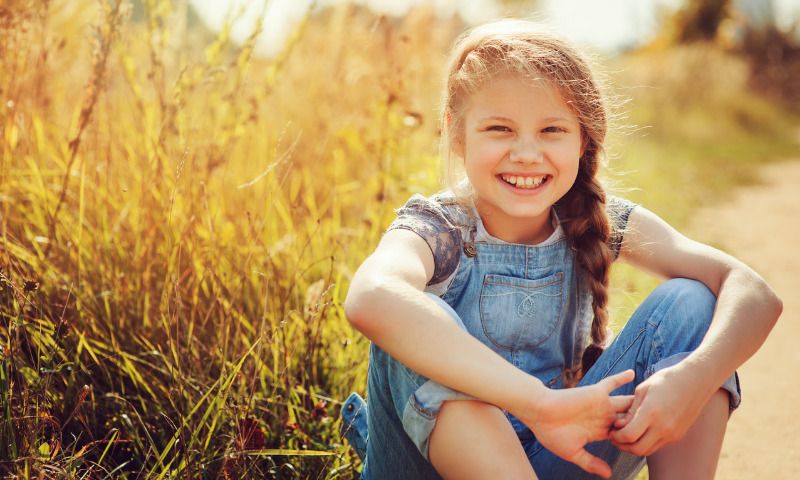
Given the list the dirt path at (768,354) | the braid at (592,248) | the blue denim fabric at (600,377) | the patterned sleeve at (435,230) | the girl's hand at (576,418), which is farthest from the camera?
the dirt path at (768,354)

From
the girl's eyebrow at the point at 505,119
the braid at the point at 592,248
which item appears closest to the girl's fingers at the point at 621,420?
the braid at the point at 592,248

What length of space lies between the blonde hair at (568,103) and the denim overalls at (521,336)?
60 millimetres

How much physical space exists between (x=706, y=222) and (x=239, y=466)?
4.65 metres

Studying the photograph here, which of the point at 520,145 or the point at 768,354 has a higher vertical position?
the point at 520,145

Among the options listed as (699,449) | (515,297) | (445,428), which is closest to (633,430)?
(699,449)

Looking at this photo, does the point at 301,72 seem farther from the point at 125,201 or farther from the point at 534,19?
the point at 534,19

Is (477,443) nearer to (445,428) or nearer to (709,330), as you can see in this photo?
(445,428)

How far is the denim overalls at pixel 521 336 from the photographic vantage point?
1.47 meters

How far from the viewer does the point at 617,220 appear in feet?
6.07

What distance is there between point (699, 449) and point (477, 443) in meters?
0.48

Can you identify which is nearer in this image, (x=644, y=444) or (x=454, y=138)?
(x=644, y=444)

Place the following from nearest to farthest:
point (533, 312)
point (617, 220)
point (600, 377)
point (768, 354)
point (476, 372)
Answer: point (476, 372)
point (600, 377)
point (533, 312)
point (617, 220)
point (768, 354)

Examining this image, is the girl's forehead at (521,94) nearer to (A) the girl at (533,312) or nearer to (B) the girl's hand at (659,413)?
(A) the girl at (533,312)

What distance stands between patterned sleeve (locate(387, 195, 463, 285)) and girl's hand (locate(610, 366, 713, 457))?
48cm
